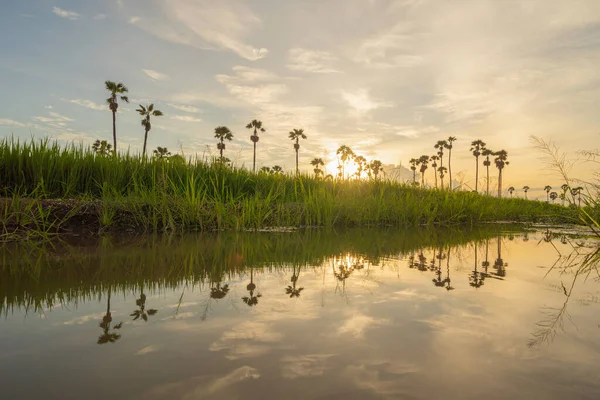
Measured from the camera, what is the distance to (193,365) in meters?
1.14

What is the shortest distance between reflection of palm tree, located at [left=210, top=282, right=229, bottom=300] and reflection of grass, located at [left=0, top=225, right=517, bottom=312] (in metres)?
0.05

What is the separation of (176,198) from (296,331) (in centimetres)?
543

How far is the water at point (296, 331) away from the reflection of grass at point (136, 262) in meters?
0.02

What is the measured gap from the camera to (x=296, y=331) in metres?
1.44

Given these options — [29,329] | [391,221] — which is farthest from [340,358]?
[391,221]

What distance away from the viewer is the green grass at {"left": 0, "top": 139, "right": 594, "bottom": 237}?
5781mm

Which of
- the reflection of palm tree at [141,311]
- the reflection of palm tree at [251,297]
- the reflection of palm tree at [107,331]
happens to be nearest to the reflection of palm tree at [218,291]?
the reflection of palm tree at [251,297]

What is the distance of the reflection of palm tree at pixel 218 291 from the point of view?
2014 millimetres

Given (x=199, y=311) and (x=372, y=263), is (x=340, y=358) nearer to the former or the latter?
(x=199, y=311)

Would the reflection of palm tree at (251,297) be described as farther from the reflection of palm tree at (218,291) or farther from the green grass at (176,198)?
the green grass at (176,198)

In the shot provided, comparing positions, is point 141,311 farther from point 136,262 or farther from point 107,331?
point 136,262

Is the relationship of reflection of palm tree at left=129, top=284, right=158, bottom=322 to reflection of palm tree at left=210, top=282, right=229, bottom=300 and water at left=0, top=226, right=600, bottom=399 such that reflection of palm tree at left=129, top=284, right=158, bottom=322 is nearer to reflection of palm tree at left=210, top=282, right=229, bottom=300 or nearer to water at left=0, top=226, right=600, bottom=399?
water at left=0, top=226, right=600, bottom=399

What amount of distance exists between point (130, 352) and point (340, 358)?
2.28ft

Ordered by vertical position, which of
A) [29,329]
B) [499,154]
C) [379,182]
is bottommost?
[29,329]
